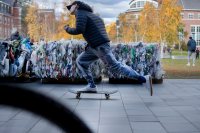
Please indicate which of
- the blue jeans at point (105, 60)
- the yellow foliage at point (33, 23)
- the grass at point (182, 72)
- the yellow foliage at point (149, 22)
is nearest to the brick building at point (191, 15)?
the yellow foliage at point (149, 22)

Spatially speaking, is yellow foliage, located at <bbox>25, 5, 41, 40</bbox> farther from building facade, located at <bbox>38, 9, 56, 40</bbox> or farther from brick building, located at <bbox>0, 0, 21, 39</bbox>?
brick building, located at <bbox>0, 0, 21, 39</bbox>

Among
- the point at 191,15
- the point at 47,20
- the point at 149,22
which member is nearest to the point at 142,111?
the point at 149,22

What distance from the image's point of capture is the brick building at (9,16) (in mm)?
95244

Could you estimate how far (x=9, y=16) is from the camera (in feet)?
336

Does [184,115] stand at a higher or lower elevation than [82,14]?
lower

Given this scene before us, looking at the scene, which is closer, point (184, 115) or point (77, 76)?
point (184, 115)

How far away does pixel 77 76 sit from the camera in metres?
13.5

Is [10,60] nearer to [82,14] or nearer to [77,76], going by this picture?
[77,76]

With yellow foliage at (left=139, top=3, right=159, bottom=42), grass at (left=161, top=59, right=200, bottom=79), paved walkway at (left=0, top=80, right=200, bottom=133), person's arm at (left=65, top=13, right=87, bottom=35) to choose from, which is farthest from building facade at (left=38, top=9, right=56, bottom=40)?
person's arm at (left=65, top=13, right=87, bottom=35)

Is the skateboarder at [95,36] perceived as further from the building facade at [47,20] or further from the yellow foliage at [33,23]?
the building facade at [47,20]

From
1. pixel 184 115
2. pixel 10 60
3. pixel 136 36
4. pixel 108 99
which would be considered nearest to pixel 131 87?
pixel 108 99

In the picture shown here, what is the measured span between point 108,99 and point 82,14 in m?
1.92

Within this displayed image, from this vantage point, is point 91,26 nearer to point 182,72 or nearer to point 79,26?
point 79,26

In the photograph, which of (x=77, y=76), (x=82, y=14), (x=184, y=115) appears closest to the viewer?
(x=184, y=115)
